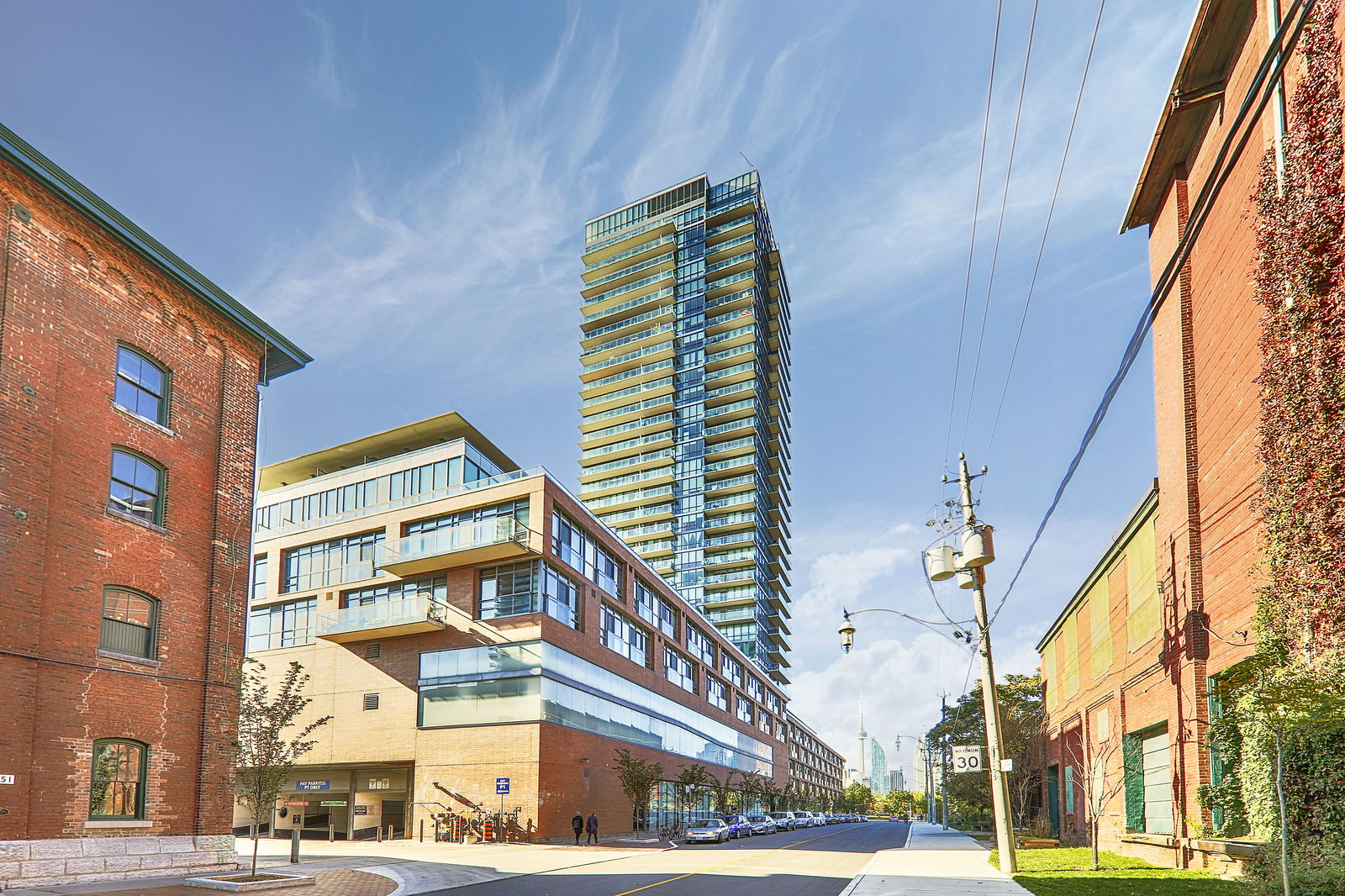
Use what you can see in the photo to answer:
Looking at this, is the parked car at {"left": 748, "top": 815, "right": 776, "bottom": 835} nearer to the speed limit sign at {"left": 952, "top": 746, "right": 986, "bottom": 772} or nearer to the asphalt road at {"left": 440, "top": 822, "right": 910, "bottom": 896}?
the asphalt road at {"left": 440, "top": 822, "right": 910, "bottom": 896}

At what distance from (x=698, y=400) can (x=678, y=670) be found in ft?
197

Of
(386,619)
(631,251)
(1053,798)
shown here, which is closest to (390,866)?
(386,619)

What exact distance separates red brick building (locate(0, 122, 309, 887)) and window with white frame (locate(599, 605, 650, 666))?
89.7 feet

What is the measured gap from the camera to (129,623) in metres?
21.3

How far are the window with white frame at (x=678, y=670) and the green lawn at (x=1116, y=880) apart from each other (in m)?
37.2

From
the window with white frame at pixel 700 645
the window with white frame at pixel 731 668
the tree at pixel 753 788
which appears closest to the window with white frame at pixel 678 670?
the window with white frame at pixel 700 645

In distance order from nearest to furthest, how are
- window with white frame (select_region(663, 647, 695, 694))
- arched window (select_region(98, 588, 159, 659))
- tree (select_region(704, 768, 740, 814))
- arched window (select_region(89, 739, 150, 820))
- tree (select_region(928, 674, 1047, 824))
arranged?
arched window (select_region(89, 739, 150, 820)), arched window (select_region(98, 588, 159, 659)), tree (select_region(928, 674, 1047, 824)), window with white frame (select_region(663, 647, 695, 694)), tree (select_region(704, 768, 740, 814))

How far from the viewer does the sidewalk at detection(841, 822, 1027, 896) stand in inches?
692

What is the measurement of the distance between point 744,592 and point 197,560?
92901 millimetres

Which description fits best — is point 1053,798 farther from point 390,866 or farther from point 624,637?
point 390,866

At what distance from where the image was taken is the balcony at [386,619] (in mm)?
43031

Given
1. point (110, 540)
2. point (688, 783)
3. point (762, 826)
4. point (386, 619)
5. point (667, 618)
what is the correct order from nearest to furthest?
point (110, 540) < point (386, 619) < point (688, 783) < point (762, 826) < point (667, 618)

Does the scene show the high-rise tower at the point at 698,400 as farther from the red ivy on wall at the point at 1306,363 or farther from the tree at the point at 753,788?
the red ivy on wall at the point at 1306,363

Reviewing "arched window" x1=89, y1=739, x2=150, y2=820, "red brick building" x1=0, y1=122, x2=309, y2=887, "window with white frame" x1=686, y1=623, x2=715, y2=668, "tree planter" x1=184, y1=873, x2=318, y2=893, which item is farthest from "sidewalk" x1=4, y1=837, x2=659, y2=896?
"window with white frame" x1=686, y1=623, x2=715, y2=668
